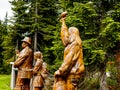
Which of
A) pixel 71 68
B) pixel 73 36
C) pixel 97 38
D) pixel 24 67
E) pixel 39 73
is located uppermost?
pixel 73 36

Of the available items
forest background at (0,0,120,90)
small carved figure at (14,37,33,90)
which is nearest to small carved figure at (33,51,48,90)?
small carved figure at (14,37,33,90)

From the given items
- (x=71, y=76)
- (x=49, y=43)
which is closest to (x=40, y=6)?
(x=49, y=43)

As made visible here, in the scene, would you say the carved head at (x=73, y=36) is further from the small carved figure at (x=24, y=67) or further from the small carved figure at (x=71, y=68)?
the small carved figure at (x=24, y=67)

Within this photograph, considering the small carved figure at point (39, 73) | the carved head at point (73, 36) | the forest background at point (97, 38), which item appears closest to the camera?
the carved head at point (73, 36)

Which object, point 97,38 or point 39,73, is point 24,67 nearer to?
point 39,73

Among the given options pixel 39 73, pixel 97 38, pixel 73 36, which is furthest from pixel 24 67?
pixel 97 38

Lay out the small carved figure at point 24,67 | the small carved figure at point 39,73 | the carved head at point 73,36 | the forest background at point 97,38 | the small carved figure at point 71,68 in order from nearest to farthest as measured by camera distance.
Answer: the small carved figure at point 71,68
the carved head at point 73,36
the small carved figure at point 24,67
the small carved figure at point 39,73
the forest background at point 97,38

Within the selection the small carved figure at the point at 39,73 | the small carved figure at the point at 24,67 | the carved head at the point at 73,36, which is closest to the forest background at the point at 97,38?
the small carved figure at the point at 39,73

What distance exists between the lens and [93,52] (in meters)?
19.3

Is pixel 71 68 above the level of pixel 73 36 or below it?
below

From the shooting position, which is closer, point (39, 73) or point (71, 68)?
point (71, 68)

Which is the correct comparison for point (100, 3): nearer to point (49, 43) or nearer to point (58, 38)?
point (58, 38)

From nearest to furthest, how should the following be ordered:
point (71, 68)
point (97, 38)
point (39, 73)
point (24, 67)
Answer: point (71, 68), point (24, 67), point (39, 73), point (97, 38)

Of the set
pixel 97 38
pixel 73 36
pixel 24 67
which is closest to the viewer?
pixel 73 36
